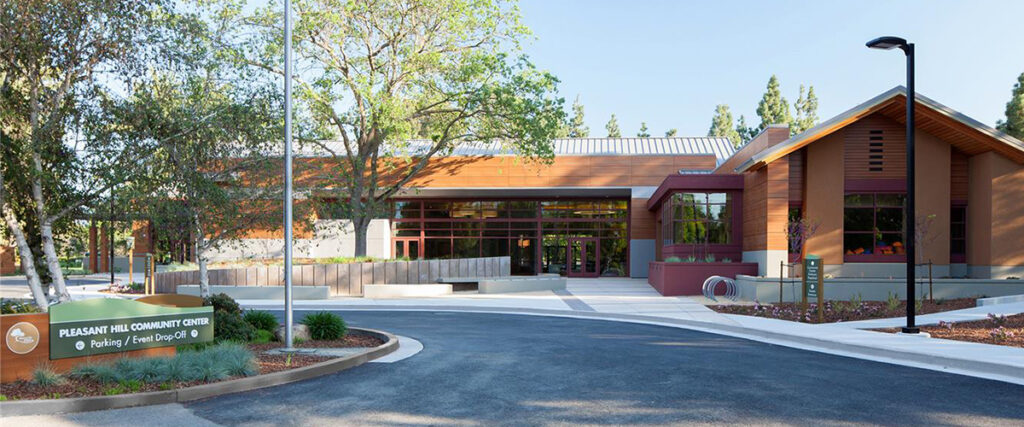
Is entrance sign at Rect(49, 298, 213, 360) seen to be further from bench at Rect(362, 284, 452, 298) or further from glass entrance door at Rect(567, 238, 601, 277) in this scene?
glass entrance door at Rect(567, 238, 601, 277)

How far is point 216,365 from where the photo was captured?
30.2ft

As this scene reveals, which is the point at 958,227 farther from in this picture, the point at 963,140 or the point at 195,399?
the point at 195,399

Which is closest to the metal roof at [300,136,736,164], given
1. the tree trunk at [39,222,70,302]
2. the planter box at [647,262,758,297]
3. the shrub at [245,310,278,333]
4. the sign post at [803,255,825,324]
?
the planter box at [647,262,758,297]

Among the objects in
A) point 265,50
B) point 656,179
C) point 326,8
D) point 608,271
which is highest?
point 326,8

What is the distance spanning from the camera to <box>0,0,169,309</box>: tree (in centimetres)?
1110

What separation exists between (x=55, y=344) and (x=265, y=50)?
18.5m

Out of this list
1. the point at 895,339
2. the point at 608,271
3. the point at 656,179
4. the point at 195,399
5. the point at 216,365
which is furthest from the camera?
the point at 608,271

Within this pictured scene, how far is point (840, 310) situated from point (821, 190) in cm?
793

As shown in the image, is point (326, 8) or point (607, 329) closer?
point (607, 329)

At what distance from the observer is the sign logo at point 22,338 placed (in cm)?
859

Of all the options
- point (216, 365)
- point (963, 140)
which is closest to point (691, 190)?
point (963, 140)

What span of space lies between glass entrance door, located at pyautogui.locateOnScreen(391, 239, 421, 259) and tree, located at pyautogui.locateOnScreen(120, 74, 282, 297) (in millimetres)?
24810

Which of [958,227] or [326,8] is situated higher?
[326,8]

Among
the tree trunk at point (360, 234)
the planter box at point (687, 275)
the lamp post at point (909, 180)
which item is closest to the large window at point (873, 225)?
the planter box at point (687, 275)
